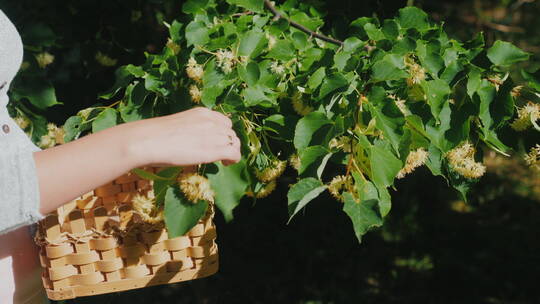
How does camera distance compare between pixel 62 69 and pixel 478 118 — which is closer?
pixel 478 118

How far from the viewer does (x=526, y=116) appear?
3.43ft

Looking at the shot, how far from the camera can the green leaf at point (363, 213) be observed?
89 cm

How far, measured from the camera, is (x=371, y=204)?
0.90 metres

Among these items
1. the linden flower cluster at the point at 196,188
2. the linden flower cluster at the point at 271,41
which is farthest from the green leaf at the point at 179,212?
the linden flower cluster at the point at 271,41

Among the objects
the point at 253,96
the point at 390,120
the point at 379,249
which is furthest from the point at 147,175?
the point at 379,249

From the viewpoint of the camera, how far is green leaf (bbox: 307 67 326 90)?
104 cm

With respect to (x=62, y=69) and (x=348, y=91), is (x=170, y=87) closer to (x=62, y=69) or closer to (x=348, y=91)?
(x=348, y=91)

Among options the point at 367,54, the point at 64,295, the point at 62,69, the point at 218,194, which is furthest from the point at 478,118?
the point at 62,69

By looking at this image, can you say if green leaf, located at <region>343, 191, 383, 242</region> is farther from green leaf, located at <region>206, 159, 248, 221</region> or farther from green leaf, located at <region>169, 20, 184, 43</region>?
green leaf, located at <region>169, 20, 184, 43</region>

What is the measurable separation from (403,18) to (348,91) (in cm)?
35

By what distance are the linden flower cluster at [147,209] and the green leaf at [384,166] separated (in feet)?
1.37

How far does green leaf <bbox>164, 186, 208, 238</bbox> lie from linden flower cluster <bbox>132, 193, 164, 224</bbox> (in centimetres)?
9

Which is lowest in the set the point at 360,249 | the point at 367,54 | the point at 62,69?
the point at 360,249

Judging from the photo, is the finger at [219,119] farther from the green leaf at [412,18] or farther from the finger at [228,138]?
the green leaf at [412,18]
